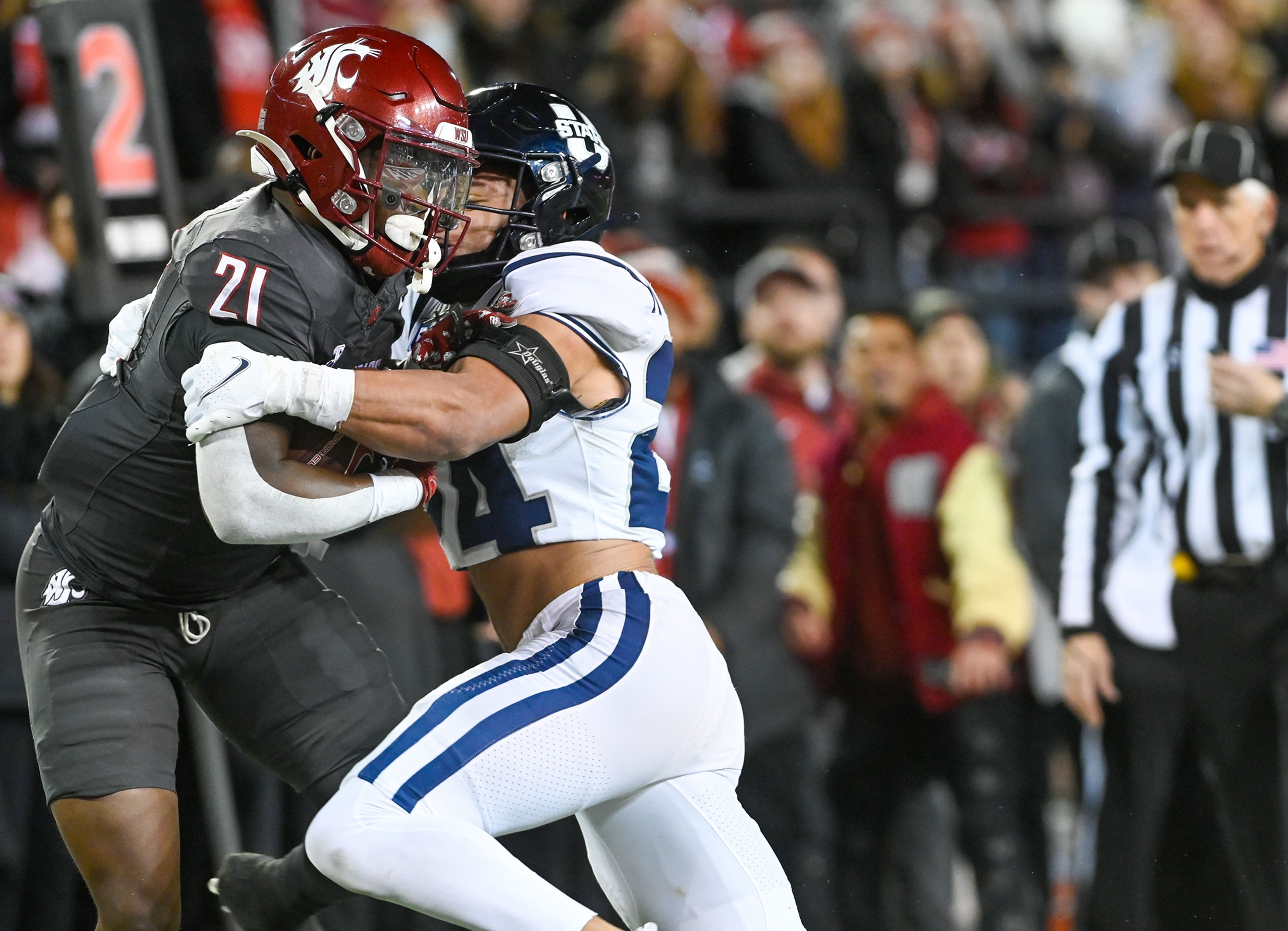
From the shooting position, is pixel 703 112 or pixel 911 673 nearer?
pixel 911 673

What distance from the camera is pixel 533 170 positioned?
3320 mm

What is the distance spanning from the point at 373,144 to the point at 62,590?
42.4 inches

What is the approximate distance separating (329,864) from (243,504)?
64 centimetres

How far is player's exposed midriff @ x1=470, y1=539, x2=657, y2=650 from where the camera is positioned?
321 centimetres

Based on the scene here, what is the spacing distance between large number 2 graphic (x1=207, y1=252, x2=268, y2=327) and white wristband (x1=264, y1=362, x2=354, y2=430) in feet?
0.46

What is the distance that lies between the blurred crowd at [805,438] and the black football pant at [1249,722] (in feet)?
0.35

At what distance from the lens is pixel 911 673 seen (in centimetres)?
565

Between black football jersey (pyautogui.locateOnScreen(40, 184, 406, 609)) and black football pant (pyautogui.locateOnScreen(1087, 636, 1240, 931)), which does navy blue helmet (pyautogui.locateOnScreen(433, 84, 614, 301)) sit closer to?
black football jersey (pyautogui.locateOnScreen(40, 184, 406, 609))

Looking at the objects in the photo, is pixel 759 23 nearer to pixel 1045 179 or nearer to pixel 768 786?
pixel 1045 179

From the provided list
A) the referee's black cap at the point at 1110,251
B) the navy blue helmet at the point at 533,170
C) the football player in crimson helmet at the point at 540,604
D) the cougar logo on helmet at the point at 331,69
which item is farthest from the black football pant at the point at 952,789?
the cougar logo on helmet at the point at 331,69

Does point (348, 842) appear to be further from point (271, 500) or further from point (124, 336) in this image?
point (124, 336)

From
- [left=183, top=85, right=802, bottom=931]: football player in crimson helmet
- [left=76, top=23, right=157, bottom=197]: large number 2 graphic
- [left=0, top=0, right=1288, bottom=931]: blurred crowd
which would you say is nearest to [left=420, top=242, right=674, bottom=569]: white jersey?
[left=183, top=85, right=802, bottom=931]: football player in crimson helmet

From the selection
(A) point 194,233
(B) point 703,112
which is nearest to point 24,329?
(A) point 194,233

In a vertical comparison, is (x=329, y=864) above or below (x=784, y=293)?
below
